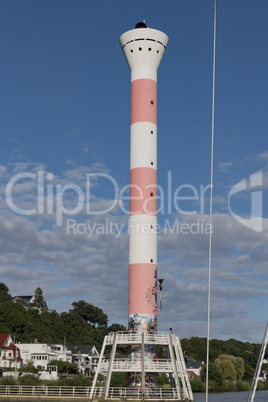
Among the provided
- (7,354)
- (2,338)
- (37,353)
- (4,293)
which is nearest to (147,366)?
(7,354)

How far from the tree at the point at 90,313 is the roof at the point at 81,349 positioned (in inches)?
1337

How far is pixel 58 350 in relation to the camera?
402 ft

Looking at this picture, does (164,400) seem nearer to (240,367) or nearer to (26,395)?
(26,395)

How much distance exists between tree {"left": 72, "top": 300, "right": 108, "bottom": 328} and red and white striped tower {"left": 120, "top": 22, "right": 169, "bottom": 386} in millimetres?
118744

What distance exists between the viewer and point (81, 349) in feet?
435

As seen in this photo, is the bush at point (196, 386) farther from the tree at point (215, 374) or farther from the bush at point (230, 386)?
the bush at point (230, 386)

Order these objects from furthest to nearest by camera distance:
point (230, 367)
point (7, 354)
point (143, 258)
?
1. point (230, 367)
2. point (7, 354)
3. point (143, 258)

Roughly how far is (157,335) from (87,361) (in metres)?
86.3

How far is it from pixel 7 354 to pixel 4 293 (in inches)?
2041

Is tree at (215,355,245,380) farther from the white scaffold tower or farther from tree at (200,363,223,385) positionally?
the white scaffold tower

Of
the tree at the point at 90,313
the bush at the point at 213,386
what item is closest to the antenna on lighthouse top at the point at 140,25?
the bush at the point at 213,386

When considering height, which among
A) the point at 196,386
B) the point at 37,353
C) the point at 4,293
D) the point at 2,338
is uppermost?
the point at 4,293

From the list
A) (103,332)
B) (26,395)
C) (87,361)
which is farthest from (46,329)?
(26,395)

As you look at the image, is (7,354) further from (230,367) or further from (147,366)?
(147,366)
